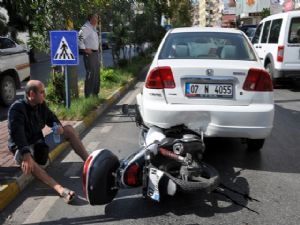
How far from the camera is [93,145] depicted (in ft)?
22.1

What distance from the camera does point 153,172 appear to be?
13.6 feet

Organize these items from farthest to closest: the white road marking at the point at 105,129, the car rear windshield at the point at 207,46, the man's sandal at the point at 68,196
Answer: the white road marking at the point at 105,129
the car rear windshield at the point at 207,46
the man's sandal at the point at 68,196

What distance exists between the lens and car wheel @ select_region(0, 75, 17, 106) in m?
10.1

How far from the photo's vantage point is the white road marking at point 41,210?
4.10m

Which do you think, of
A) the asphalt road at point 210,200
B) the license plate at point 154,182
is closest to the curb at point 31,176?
the asphalt road at point 210,200

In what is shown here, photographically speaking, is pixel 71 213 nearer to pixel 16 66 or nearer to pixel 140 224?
pixel 140 224

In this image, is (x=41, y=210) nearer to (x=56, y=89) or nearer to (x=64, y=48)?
(x=64, y=48)

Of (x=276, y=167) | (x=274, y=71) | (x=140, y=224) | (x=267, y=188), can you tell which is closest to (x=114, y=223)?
(x=140, y=224)

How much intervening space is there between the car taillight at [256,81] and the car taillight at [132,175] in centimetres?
173

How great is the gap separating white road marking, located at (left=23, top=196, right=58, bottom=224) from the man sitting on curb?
6.0 inches

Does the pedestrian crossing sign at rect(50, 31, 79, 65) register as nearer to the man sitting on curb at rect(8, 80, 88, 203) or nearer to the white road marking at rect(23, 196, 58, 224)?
the man sitting on curb at rect(8, 80, 88, 203)

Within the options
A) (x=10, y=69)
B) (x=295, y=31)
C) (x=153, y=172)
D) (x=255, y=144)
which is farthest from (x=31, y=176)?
(x=295, y=31)

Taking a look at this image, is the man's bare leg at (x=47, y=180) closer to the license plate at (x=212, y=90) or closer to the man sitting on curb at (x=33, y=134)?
the man sitting on curb at (x=33, y=134)

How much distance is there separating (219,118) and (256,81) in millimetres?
625
